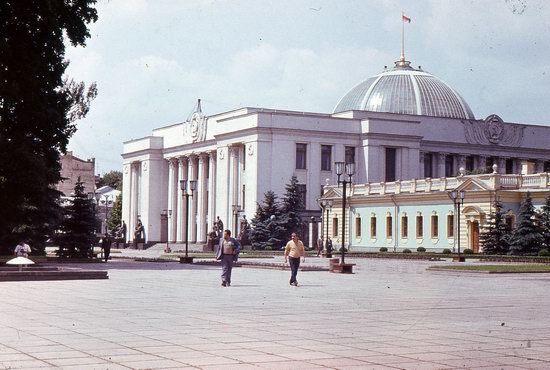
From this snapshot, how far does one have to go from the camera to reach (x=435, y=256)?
60.8 m

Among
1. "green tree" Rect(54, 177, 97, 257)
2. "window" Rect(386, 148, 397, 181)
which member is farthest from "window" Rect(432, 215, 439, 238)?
"green tree" Rect(54, 177, 97, 257)

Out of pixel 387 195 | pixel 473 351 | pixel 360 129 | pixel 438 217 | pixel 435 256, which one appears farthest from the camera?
pixel 360 129

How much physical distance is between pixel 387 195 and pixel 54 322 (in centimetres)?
6596

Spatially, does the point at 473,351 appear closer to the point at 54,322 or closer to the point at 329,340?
the point at 329,340

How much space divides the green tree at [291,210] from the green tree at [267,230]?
579 millimetres

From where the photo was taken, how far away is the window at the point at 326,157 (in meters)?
100

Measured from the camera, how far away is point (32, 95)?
124ft

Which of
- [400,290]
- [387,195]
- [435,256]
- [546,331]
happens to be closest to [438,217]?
[387,195]

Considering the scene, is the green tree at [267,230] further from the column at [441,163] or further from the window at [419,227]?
the column at [441,163]

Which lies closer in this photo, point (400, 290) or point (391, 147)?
point (400, 290)

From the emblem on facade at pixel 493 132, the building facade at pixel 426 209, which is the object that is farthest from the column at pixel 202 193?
the emblem on facade at pixel 493 132

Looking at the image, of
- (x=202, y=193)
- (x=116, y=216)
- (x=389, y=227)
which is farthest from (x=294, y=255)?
(x=116, y=216)

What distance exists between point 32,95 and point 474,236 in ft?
132

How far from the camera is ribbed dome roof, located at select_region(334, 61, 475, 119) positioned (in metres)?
109
